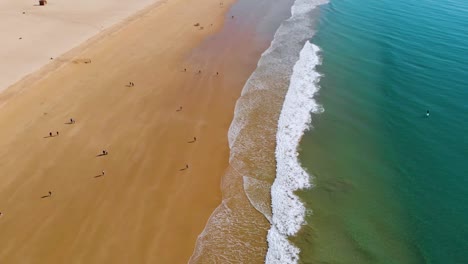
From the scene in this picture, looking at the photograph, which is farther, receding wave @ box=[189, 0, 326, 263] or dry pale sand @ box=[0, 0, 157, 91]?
dry pale sand @ box=[0, 0, 157, 91]

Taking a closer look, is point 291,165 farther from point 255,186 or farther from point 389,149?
point 389,149

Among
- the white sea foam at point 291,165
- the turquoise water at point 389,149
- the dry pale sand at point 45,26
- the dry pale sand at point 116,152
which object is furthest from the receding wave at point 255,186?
the dry pale sand at point 45,26

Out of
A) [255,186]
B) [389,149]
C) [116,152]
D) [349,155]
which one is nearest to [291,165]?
[255,186]

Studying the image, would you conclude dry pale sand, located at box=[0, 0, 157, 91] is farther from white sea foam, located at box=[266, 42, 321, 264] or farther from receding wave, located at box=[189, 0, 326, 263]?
white sea foam, located at box=[266, 42, 321, 264]

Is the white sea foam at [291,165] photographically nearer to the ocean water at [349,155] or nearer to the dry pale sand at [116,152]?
the ocean water at [349,155]

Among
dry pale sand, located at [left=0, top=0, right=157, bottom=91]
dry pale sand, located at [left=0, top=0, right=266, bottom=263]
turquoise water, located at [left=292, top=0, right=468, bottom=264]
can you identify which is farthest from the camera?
dry pale sand, located at [left=0, top=0, right=157, bottom=91]

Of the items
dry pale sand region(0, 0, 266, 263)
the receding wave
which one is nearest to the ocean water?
the receding wave

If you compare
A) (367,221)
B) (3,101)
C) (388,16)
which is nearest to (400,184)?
(367,221)
